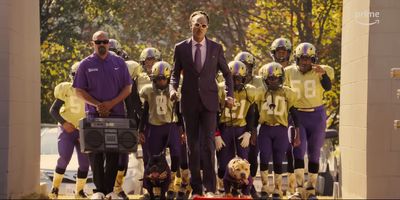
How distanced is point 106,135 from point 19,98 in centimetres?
231

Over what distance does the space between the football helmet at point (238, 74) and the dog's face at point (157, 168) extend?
82.3 inches

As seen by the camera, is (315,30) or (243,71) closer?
(243,71)

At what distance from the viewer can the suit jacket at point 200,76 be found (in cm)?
1448

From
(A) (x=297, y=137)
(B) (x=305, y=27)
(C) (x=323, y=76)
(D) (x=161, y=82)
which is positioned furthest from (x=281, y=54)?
(B) (x=305, y=27)

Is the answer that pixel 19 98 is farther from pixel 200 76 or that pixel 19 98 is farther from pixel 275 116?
pixel 275 116

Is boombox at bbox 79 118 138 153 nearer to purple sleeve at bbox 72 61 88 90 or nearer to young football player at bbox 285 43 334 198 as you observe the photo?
purple sleeve at bbox 72 61 88 90

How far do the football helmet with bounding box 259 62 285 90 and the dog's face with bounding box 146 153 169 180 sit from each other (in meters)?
2.42

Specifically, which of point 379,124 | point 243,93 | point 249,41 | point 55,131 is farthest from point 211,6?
point 379,124

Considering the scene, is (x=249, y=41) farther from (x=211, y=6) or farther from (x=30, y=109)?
(x=30, y=109)

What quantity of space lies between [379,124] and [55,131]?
1119 centimetres

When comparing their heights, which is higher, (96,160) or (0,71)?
(0,71)

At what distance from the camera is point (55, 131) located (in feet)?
83.1

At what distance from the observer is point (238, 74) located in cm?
1700

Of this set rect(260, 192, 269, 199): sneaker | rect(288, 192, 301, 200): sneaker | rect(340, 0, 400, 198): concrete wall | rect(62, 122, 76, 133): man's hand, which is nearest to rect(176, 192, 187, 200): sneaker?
rect(260, 192, 269, 199): sneaker
